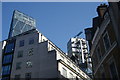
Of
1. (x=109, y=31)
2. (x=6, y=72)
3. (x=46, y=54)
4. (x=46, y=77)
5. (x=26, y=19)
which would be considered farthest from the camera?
(x=26, y=19)

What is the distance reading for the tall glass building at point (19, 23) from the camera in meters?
140

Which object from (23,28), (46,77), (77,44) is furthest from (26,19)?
(46,77)

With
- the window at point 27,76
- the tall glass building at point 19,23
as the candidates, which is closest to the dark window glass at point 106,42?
the window at point 27,76

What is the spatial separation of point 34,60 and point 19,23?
387ft

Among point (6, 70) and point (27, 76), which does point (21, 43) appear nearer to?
point (6, 70)

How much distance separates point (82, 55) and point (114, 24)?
88637 millimetres

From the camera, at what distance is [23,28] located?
497 feet

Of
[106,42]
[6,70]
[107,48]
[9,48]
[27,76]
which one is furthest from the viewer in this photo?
[9,48]

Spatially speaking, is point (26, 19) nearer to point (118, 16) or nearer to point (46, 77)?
point (46, 77)

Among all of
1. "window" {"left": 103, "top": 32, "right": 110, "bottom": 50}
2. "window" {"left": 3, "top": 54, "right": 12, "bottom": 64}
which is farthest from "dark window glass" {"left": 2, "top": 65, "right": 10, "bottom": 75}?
"window" {"left": 103, "top": 32, "right": 110, "bottom": 50}

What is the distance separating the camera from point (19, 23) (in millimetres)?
150500

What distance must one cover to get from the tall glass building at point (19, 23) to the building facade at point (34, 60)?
95620mm

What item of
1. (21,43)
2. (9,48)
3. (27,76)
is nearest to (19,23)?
(9,48)

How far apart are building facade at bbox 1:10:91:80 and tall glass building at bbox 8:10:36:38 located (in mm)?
95620
